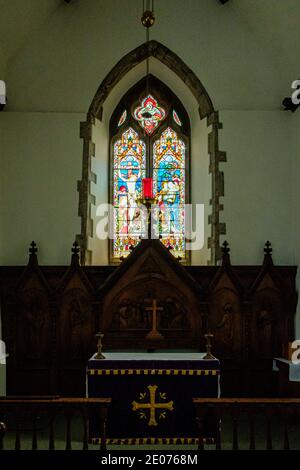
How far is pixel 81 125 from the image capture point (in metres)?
9.12

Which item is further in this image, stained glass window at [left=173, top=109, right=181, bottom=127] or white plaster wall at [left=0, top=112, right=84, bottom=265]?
stained glass window at [left=173, top=109, right=181, bottom=127]

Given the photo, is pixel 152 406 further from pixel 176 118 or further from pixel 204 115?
pixel 176 118

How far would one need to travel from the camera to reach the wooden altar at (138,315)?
8.62m

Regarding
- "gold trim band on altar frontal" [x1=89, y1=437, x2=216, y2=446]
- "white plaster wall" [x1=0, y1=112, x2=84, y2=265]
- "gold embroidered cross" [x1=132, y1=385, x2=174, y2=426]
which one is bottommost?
"gold trim band on altar frontal" [x1=89, y1=437, x2=216, y2=446]

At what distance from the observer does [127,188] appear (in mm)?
10078

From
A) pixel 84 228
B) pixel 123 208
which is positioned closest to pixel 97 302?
pixel 84 228

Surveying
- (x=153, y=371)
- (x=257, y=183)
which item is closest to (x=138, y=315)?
(x=153, y=371)

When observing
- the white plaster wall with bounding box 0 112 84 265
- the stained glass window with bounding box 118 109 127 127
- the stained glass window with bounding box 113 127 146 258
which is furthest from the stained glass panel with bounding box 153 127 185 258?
the white plaster wall with bounding box 0 112 84 265

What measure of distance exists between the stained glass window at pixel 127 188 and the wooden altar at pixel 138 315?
1.27 meters

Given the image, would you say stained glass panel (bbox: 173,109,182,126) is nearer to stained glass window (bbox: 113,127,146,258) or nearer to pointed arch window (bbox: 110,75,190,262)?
pointed arch window (bbox: 110,75,190,262)

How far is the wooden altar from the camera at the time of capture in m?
8.62

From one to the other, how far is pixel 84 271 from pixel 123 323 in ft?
3.24

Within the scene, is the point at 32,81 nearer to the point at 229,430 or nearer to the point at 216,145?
the point at 216,145

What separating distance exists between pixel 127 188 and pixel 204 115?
183 cm
